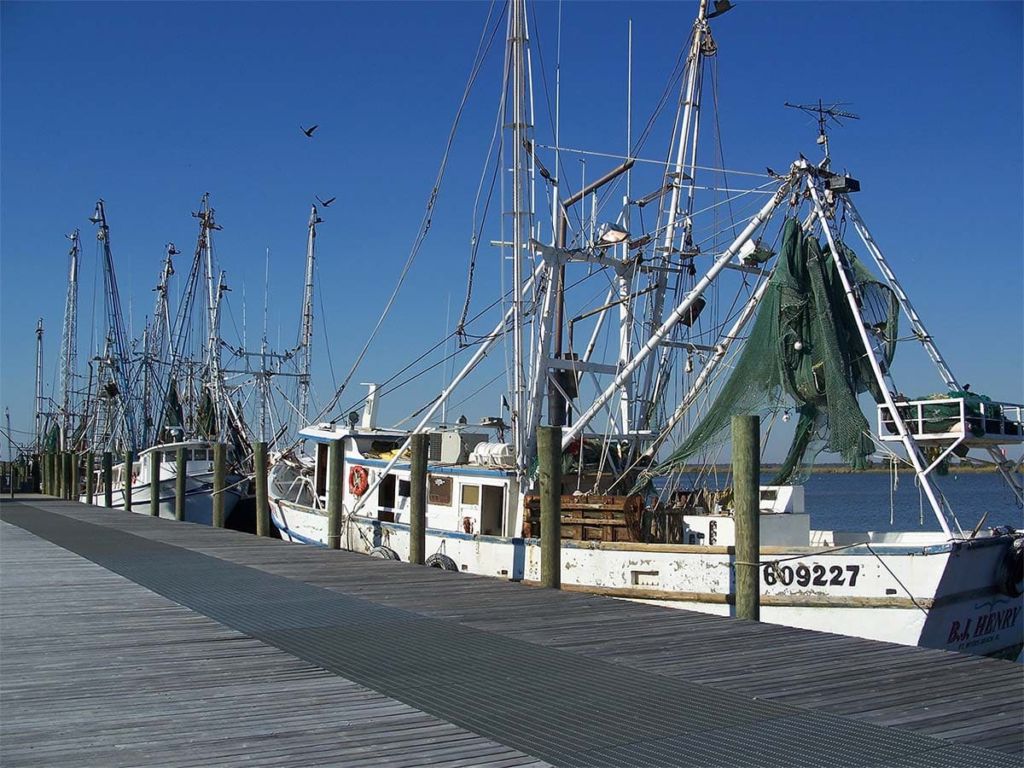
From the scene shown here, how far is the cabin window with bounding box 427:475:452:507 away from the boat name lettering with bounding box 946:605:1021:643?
29.2 feet

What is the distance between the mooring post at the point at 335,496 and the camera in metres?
18.8

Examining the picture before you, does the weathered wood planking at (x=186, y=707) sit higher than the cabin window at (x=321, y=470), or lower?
lower

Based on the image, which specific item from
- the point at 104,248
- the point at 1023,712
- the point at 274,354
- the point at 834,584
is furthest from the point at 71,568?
the point at 104,248

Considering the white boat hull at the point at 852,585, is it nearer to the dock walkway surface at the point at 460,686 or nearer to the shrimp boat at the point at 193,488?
the dock walkway surface at the point at 460,686

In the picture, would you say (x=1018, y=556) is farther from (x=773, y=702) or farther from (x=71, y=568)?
(x=71, y=568)

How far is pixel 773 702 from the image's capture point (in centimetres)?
673

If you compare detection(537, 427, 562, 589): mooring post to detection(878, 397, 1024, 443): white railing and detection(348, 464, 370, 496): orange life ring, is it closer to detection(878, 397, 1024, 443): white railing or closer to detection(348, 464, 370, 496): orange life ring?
detection(878, 397, 1024, 443): white railing

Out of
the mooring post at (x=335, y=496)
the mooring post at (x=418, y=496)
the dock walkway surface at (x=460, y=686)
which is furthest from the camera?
the mooring post at (x=335, y=496)

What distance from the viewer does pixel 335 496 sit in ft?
62.3

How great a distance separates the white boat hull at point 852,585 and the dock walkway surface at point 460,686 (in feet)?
11.4

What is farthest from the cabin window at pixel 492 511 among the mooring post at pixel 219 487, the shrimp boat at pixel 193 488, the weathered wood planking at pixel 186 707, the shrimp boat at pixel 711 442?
the shrimp boat at pixel 193 488

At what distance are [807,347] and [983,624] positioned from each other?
14.7 ft

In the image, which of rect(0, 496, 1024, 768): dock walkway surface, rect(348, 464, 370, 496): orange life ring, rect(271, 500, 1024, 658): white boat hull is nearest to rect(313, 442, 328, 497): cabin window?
rect(348, 464, 370, 496): orange life ring

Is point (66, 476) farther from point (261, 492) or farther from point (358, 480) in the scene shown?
point (358, 480)
